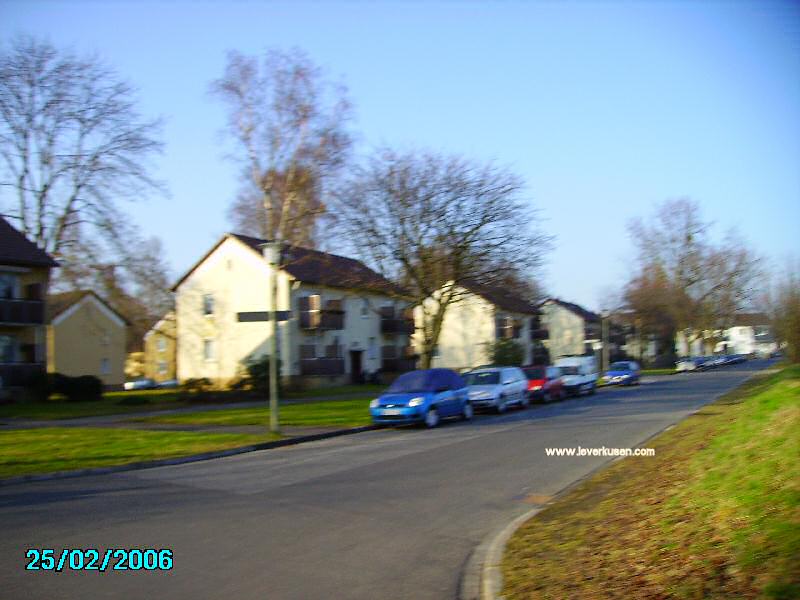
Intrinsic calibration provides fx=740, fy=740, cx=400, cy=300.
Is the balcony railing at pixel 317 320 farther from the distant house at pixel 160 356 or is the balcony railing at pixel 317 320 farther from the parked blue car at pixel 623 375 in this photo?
the distant house at pixel 160 356

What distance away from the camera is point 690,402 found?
26.4 m

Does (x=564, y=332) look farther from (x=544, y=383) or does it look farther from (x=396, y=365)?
(x=544, y=383)

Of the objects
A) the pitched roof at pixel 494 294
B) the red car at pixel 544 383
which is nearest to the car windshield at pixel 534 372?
the red car at pixel 544 383

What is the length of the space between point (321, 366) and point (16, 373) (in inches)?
711

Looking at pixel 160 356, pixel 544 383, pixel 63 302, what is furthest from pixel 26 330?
pixel 160 356

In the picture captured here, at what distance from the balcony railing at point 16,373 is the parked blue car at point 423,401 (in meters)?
20.4

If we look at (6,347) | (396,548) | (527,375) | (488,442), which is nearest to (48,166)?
(6,347)

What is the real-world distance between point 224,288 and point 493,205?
25.7 meters

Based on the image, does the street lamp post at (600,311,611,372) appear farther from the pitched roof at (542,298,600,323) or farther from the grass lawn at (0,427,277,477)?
the grass lawn at (0,427,277,477)

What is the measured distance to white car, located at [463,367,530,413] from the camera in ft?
80.8

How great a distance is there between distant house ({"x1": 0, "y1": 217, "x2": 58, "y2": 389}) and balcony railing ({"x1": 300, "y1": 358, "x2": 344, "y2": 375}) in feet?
49.5

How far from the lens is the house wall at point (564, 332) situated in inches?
3536

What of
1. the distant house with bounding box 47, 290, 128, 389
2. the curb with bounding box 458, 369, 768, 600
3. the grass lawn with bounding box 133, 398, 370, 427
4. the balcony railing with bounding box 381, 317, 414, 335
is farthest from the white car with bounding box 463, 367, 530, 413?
the distant house with bounding box 47, 290, 128, 389

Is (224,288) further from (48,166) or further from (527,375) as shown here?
(527,375)
